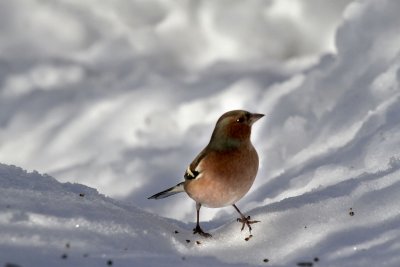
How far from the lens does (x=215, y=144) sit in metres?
3.62

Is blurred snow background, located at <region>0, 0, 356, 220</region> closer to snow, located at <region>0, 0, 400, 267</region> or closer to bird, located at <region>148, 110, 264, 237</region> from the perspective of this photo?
snow, located at <region>0, 0, 400, 267</region>

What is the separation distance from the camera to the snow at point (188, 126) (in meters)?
3.22

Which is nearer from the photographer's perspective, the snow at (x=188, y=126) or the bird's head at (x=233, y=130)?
the snow at (x=188, y=126)

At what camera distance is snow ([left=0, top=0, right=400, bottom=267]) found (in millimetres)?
3217

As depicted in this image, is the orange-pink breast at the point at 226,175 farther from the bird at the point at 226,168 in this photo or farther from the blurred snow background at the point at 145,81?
the blurred snow background at the point at 145,81

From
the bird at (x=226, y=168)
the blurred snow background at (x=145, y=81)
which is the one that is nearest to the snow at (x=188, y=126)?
the blurred snow background at (x=145, y=81)

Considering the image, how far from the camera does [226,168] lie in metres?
3.50

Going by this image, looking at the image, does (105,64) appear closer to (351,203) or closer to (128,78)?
(128,78)

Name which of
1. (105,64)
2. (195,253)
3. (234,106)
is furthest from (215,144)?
(105,64)

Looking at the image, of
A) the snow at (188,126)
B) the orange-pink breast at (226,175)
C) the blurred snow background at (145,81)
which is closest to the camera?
the snow at (188,126)

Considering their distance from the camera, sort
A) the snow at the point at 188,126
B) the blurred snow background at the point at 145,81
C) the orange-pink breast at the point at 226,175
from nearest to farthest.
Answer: the snow at the point at 188,126
the orange-pink breast at the point at 226,175
the blurred snow background at the point at 145,81

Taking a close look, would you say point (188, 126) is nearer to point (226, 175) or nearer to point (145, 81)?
point (145, 81)

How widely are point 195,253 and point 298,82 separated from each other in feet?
12.5

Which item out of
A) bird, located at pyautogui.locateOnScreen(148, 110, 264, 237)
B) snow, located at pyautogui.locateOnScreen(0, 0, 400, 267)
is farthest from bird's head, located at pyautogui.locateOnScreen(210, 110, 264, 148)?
snow, located at pyautogui.locateOnScreen(0, 0, 400, 267)
